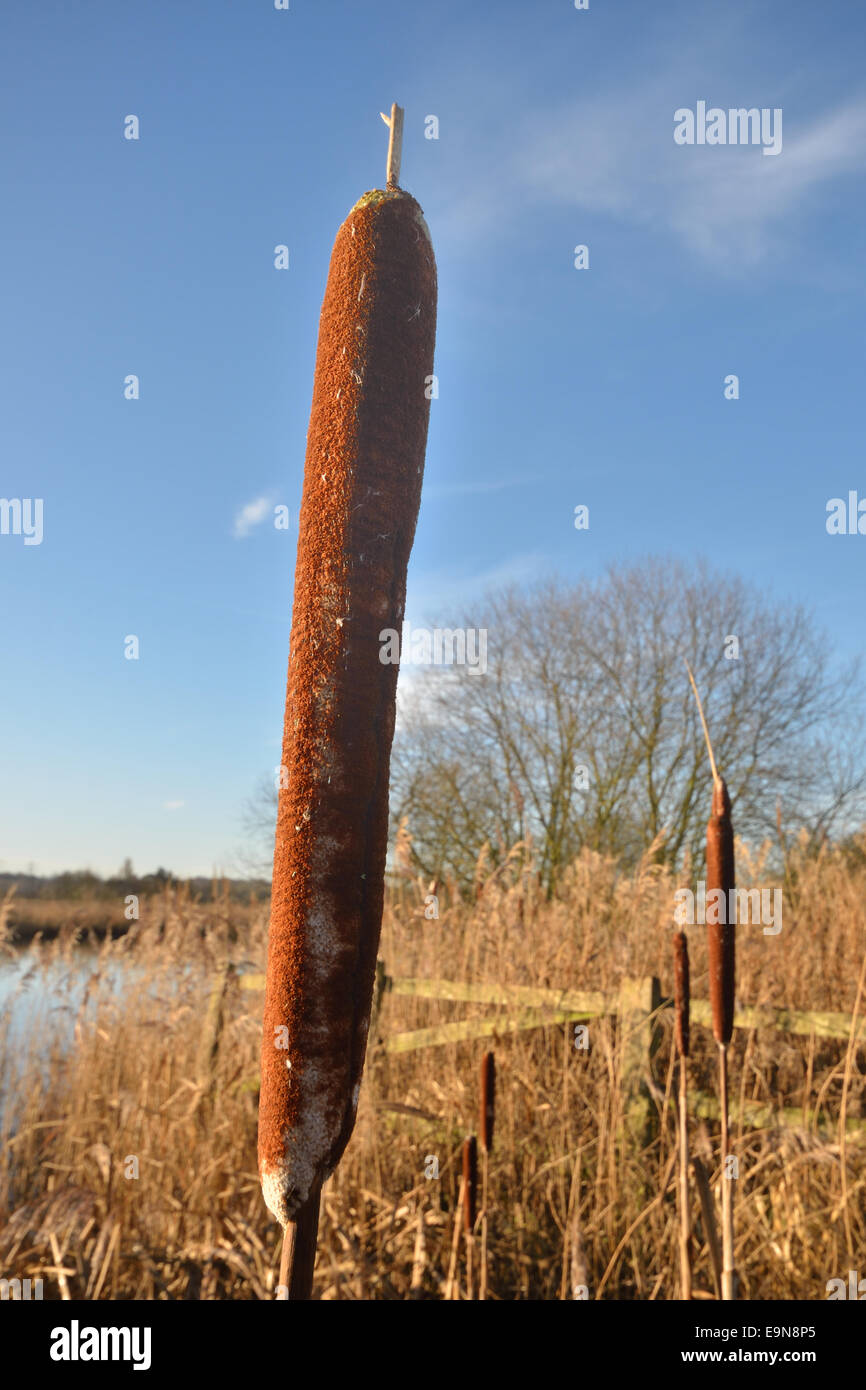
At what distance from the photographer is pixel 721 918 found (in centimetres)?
175

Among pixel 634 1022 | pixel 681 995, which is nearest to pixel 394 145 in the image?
pixel 681 995

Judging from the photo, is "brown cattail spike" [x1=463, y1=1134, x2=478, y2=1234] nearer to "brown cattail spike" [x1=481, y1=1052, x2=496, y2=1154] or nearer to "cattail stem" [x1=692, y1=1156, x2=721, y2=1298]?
"brown cattail spike" [x1=481, y1=1052, x2=496, y2=1154]

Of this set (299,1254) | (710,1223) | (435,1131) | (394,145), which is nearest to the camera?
(299,1254)

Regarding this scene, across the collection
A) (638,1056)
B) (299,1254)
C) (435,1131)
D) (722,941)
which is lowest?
(435,1131)

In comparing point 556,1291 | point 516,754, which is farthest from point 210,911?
point 516,754

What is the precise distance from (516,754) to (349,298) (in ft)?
52.0

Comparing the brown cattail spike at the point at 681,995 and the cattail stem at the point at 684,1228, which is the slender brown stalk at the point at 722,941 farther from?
the brown cattail spike at the point at 681,995

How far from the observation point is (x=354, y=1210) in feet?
13.0

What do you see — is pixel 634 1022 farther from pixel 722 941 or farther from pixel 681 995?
pixel 722 941

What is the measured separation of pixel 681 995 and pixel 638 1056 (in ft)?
8.83

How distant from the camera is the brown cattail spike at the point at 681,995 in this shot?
2.03 metres

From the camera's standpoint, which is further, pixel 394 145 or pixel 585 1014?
pixel 585 1014

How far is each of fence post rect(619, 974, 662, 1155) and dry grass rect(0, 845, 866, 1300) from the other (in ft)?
0.38
